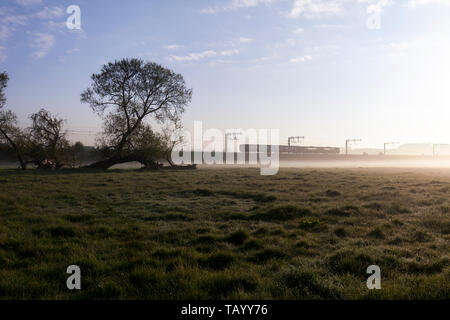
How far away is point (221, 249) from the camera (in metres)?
7.23

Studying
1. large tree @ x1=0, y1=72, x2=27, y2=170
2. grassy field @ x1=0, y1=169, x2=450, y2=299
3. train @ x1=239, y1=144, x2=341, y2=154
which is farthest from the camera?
train @ x1=239, y1=144, x2=341, y2=154

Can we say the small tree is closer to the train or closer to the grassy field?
the grassy field

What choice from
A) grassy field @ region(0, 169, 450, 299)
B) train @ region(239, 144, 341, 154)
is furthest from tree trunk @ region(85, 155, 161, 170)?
train @ region(239, 144, 341, 154)

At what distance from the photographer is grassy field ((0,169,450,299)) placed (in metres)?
4.94

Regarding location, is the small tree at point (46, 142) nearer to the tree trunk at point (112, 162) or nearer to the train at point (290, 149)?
the tree trunk at point (112, 162)

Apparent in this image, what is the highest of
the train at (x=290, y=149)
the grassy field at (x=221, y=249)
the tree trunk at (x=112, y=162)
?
the train at (x=290, y=149)

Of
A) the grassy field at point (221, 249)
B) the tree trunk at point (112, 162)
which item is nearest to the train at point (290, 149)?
the tree trunk at point (112, 162)

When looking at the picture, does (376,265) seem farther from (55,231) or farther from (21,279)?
(55,231)

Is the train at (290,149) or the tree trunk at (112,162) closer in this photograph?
the tree trunk at (112,162)

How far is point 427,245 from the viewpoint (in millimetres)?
7566

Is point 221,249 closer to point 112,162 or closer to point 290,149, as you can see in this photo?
point 112,162

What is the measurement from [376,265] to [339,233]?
281cm

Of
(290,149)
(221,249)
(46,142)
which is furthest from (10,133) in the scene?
(290,149)

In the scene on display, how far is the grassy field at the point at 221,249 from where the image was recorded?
4941 millimetres
